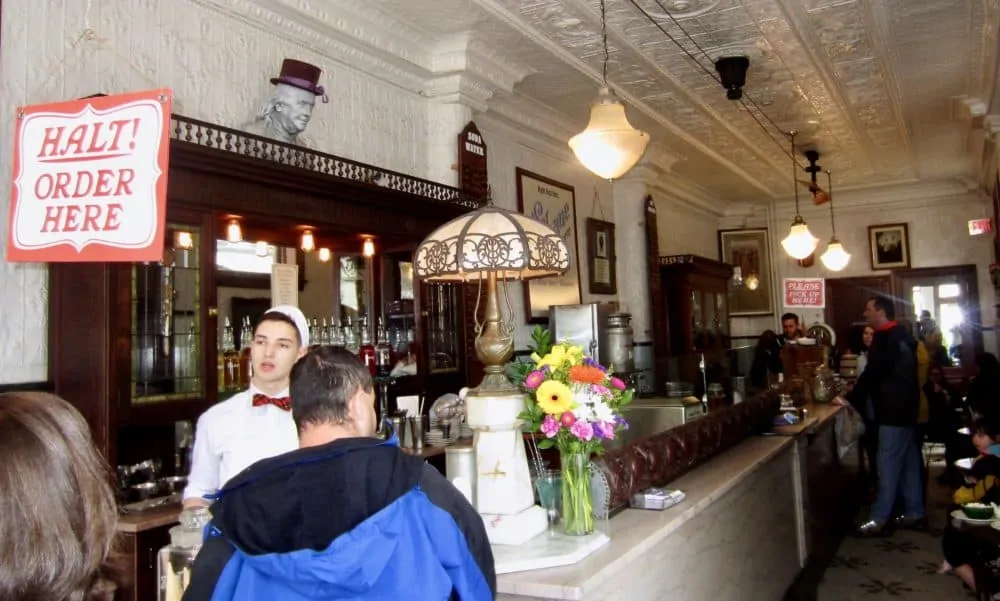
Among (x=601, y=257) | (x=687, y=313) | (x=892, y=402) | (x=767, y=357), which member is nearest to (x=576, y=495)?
(x=892, y=402)

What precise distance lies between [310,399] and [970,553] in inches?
116

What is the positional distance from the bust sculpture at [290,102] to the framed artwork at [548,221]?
2.76 meters

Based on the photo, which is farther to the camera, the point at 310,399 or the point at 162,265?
the point at 162,265

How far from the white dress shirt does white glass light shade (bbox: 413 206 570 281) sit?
754mm

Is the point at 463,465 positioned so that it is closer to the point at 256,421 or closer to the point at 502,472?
the point at 502,472

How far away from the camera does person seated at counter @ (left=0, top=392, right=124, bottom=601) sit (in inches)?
37.5

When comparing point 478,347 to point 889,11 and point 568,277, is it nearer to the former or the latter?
point 889,11

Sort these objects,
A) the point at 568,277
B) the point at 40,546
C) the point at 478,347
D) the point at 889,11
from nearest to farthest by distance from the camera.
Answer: the point at 40,546
the point at 478,347
the point at 889,11
the point at 568,277

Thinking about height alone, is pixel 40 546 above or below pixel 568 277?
below

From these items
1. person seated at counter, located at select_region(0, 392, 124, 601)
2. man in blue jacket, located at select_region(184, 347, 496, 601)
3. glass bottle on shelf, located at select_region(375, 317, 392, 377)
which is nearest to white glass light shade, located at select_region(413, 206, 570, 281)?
man in blue jacket, located at select_region(184, 347, 496, 601)

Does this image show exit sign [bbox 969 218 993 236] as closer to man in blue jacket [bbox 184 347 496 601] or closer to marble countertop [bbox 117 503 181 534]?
marble countertop [bbox 117 503 181 534]

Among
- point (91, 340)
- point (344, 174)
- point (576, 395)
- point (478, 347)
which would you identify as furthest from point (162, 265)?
point (576, 395)

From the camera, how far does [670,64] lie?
19.9 ft

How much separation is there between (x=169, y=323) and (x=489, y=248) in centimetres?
158
